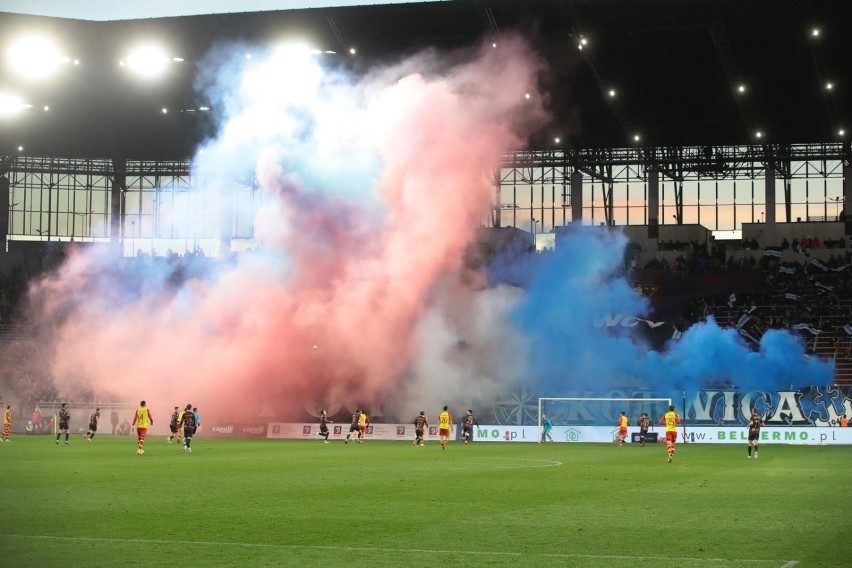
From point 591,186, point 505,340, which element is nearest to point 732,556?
→ point 505,340

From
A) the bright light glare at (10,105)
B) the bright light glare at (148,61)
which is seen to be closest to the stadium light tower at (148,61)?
the bright light glare at (148,61)

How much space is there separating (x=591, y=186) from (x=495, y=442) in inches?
1162

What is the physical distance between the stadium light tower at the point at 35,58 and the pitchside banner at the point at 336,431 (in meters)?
23.2

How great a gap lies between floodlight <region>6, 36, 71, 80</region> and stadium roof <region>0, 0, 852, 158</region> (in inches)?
35.0

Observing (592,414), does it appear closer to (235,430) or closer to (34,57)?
(235,430)

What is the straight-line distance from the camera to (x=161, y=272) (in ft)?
216

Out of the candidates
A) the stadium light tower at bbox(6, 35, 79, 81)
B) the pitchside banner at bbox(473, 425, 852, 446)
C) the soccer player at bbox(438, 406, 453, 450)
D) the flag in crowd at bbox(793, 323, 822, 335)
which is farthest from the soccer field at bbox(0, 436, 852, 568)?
the flag in crowd at bbox(793, 323, 822, 335)

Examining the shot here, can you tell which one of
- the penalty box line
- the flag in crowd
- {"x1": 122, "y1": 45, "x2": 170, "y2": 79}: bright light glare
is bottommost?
the penalty box line

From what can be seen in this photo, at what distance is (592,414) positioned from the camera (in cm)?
5869

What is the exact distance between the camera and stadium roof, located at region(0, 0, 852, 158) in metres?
54.5

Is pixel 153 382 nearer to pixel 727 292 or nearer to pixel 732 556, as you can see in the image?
pixel 727 292

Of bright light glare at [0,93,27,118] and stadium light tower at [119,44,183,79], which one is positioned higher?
stadium light tower at [119,44,183,79]

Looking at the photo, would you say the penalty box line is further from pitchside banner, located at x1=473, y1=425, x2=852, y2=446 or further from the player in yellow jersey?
pitchside banner, located at x1=473, y1=425, x2=852, y2=446

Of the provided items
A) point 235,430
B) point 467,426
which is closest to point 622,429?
point 467,426
